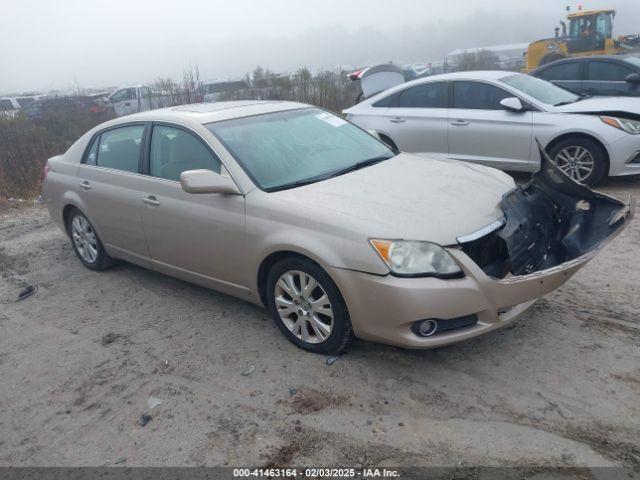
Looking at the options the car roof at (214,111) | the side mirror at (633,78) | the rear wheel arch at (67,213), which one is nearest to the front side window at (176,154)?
the car roof at (214,111)

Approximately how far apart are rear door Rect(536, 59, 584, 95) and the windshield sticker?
21.7 ft

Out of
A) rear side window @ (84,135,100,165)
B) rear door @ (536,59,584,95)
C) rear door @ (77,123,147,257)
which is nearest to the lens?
rear door @ (77,123,147,257)

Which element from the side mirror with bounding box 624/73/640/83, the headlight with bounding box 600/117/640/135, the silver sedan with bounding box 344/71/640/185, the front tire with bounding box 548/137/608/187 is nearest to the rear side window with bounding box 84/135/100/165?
the silver sedan with bounding box 344/71/640/185

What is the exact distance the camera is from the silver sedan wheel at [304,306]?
3.66 metres

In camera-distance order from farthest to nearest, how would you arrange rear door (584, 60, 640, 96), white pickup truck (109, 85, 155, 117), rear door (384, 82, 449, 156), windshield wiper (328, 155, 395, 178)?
white pickup truck (109, 85, 155, 117), rear door (584, 60, 640, 96), rear door (384, 82, 449, 156), windshield wiper (328, 155, 395, 178)

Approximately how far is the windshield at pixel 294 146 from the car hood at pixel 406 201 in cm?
18

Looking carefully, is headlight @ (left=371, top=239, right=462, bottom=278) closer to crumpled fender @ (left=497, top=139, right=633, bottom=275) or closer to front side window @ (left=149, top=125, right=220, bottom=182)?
crumpled fender @ (left=497, top=139, right=633, bottom=275)

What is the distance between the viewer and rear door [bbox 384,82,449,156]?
809 cm

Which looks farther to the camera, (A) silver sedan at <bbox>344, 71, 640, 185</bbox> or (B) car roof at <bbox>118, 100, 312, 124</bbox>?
(A) silver sedan at <bbox>344, 71, 640, 185</bbox>

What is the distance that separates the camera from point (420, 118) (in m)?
8.23

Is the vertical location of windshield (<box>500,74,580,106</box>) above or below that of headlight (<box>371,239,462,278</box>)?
above

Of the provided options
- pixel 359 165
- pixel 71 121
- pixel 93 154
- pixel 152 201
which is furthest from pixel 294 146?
pixel 71 121

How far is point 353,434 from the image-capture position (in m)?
3.05

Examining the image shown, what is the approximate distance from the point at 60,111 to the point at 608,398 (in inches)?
717
